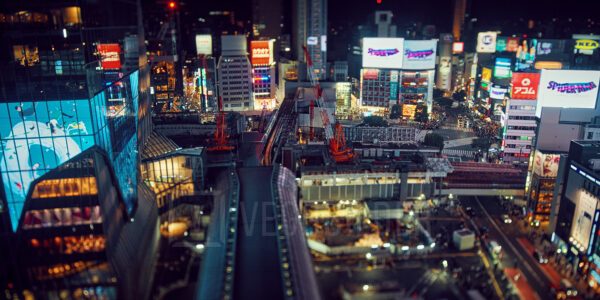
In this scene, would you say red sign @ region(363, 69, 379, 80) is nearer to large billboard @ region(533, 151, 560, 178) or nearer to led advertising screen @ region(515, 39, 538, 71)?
led advertising screen @ region(515, 39, 538, 71)

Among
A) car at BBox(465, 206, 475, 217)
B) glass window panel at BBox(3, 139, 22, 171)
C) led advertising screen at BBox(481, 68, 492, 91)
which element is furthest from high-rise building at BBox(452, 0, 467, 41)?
glass window panel at BBox(3, 139, 22, 171)

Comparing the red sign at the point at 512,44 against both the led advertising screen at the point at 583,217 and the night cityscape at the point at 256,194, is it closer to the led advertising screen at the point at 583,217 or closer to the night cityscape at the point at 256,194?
the night cityscape at the point at 256,194

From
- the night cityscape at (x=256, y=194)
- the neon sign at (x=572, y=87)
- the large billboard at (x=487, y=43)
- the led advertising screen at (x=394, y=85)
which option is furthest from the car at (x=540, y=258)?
the large billboard at (x=487, y=43)

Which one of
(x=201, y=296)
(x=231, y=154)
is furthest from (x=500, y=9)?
(x=201, y=296)

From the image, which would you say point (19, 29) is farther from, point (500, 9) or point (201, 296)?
point (500, 9)

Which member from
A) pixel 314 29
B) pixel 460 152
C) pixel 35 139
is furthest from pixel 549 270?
pixel 314 29

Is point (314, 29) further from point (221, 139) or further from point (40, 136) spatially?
point (40, 136)
